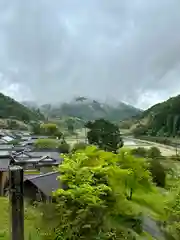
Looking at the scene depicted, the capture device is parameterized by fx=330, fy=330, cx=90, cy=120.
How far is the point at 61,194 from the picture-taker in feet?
20.1

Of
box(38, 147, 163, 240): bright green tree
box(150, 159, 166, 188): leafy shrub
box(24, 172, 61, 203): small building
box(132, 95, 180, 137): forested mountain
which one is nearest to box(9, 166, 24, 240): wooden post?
box(38, 147, 163, 240): bright green tree

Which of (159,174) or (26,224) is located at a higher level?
(159,174)

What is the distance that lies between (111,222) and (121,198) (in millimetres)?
493

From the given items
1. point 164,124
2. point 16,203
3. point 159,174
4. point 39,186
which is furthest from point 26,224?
point 164,124

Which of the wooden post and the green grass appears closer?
the wooden post

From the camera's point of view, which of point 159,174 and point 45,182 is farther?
point 159,174

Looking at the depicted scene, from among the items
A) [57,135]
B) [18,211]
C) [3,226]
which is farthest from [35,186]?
[57,135]

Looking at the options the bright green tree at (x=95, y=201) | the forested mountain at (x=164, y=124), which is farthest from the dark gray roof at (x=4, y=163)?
the forested mountain at (x=164, y=124)

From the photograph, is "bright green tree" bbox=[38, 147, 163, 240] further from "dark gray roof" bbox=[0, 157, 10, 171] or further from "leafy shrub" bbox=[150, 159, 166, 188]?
"leafy shrub" bbox=[150, 159, 166, 188]

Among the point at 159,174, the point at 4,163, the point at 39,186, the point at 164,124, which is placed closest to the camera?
the point at 39,186

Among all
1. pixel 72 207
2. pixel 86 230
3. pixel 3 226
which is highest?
pixel 72 207

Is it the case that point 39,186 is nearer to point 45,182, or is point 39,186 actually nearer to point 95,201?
point 45,182

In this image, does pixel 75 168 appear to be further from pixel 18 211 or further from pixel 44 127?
pixel 44 127

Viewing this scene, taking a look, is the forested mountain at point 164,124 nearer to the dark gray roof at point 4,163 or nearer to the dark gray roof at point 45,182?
the dark gray roof at point 4,163
